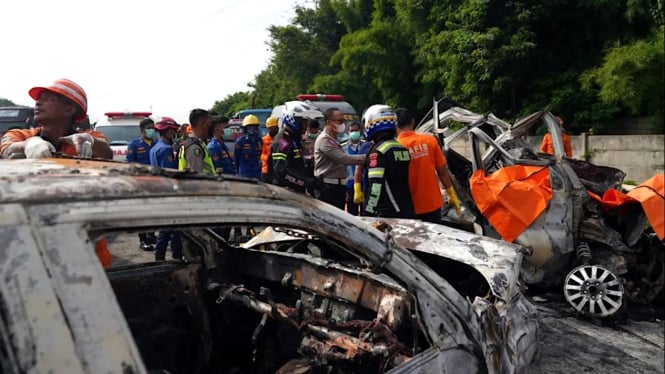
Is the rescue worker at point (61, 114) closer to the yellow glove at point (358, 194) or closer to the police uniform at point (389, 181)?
the police uniform at point (389, 181)

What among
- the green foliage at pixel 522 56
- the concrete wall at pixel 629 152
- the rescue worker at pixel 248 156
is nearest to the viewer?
the rescue worker at pixel 248 156

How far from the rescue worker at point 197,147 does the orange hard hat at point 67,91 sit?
215cm

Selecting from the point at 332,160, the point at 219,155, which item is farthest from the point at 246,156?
the point at 332,160

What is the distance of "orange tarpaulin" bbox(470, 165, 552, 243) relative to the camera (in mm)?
4715

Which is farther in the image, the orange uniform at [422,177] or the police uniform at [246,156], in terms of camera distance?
the police uniform at [246,156]

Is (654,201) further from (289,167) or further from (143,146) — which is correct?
(143,146)

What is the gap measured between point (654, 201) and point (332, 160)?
3052mm

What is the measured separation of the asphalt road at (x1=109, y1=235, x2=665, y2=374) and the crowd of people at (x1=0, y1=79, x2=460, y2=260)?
37.3 inches

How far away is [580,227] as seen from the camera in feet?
15.5

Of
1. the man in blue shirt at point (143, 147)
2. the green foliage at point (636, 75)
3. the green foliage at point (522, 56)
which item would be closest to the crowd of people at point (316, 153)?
the man in blue shirt at point (143, 147)

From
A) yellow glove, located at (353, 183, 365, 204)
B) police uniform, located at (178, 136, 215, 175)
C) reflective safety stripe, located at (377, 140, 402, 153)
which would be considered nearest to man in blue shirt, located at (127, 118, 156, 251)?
police uniform, located at (178, 136, 215, 175)

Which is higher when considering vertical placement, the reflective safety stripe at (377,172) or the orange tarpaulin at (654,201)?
the reflective safety stripe at (377,172)

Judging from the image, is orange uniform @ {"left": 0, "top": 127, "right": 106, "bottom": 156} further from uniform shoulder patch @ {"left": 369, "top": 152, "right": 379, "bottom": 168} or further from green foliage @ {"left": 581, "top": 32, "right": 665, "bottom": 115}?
green foliage @ {"left": 581, "top": 32, "right": 665, "bottom": 115}

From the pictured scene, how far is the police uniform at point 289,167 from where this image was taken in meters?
5.45
